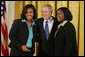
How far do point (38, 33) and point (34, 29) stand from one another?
0.34ft

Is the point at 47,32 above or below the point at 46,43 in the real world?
above

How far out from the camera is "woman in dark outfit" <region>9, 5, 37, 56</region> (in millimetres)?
2608

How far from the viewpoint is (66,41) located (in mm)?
2539

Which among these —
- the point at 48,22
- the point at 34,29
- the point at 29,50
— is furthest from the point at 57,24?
the point at 29,50

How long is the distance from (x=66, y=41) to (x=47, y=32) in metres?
0.29

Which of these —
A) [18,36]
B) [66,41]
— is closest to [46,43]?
[66,41]

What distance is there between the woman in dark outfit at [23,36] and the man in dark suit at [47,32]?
12 cm

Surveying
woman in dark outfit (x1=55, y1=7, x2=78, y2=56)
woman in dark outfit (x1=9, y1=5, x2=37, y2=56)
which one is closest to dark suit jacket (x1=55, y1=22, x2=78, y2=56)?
woman in dark outfit (x1=55, y1=7, x2=78, y2=56)

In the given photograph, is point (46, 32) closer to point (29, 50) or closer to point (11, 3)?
point (29, 50)

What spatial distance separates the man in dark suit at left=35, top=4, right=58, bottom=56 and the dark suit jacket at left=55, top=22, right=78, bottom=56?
3.8 inches

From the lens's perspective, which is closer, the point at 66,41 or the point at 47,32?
Result: the point at 66,41

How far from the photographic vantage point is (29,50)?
8.62ft

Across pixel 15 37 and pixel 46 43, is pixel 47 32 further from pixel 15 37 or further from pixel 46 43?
pixel 15 37

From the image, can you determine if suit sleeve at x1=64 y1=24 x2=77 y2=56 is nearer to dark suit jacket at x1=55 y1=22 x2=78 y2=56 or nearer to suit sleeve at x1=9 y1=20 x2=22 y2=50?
dark suit jacket at x1=55 y1=22 x2=78 y2=56
